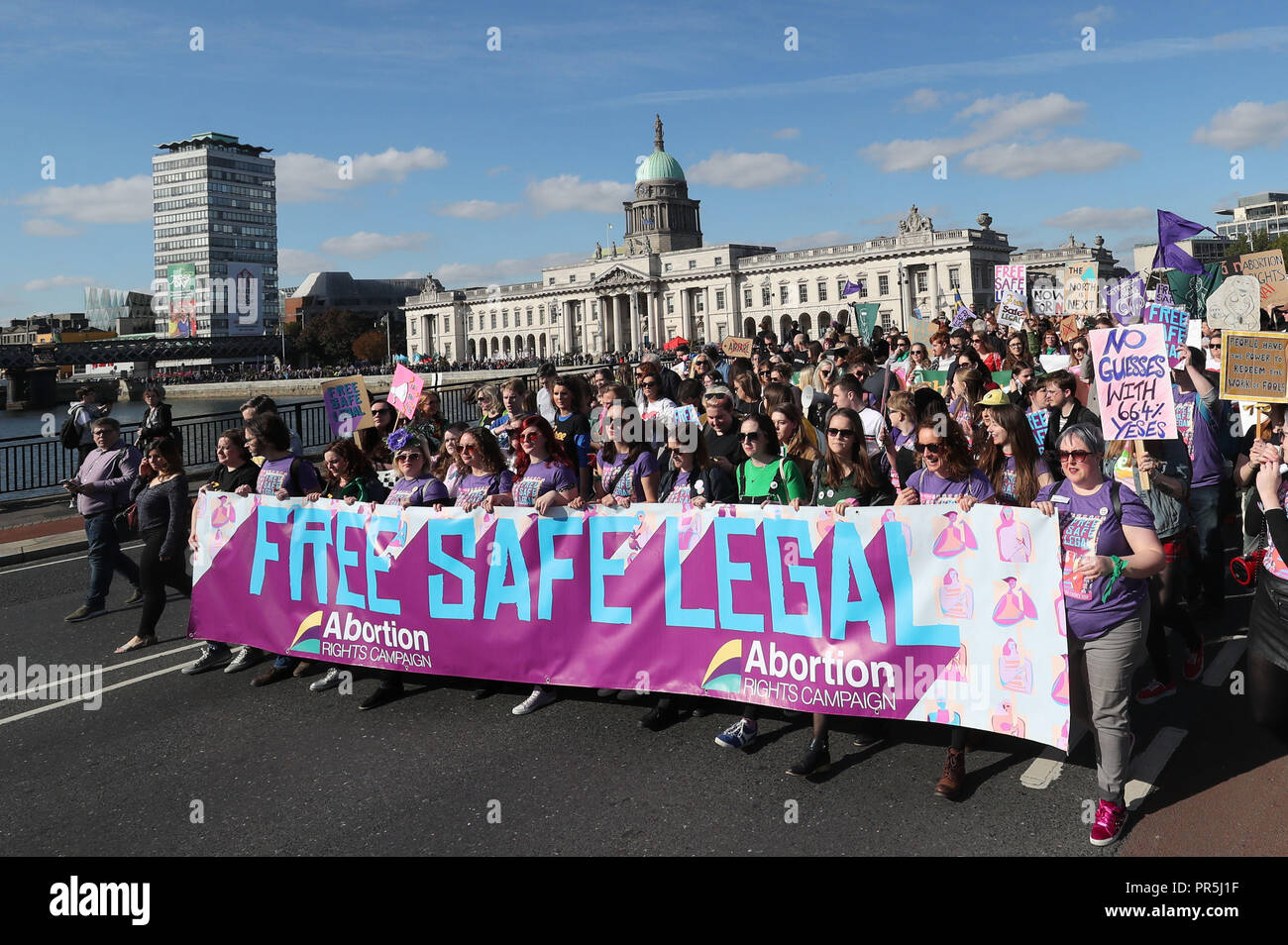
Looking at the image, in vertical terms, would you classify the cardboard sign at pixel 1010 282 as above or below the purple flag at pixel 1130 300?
above

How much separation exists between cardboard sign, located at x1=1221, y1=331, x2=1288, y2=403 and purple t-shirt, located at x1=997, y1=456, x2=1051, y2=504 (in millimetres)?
1775

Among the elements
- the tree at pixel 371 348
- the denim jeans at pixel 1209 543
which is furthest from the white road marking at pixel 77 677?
the tree at pixel 371 348

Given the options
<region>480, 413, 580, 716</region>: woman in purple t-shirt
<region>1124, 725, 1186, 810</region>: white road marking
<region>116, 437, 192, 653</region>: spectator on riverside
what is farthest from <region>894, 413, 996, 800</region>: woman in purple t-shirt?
<region>116, 437, 192, 653</region>: spectator on riverside

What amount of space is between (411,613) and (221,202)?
168m

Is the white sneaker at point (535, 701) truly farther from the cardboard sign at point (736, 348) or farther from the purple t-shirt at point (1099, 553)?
the cardboard sign at point (736, 348)

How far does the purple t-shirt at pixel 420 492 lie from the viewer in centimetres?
690

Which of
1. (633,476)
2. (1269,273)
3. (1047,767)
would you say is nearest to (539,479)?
(633,476)

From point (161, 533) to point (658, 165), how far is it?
429 ft

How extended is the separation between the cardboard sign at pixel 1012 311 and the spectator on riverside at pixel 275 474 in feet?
56.4

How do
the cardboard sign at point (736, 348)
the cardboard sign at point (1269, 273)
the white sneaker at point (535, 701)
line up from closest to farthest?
the white sneaker at point (535, 701)
the cardboard sign at point (1269, 273)
the cardboard sign at point (736, 348)

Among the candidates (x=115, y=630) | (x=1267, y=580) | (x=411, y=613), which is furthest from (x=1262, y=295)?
(x=115, y=630)

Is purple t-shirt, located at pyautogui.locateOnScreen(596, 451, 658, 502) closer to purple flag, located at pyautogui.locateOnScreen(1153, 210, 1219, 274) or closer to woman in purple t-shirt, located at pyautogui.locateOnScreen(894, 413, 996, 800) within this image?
woman in purple t-shirt, located at pyautogui.locateOnScreen(894, 413, 996, 800)

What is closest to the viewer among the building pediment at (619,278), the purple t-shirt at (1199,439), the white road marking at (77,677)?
the white road marking at (77,677)
